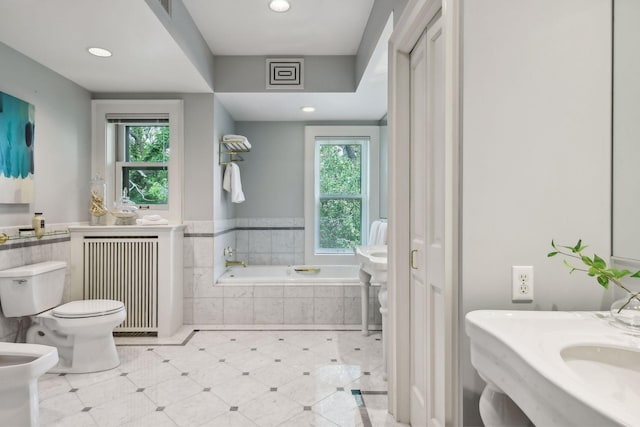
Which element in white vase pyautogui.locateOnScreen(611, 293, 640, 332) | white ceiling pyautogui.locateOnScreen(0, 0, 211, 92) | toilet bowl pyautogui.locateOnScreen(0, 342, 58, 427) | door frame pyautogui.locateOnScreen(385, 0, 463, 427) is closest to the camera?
white vase pyautogui.locateOnScreen(611, 293, 640, 332)

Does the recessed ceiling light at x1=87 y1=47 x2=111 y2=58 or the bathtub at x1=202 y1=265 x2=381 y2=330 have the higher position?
the recessed ceiling light at x1=87 y1=47 x2=111 y2=58

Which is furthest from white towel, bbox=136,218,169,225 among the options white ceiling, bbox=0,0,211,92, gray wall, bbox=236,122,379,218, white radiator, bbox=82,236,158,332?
gray wall, bbox=236,122,379,218

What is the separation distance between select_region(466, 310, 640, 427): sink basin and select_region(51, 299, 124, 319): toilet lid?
8.34 feet

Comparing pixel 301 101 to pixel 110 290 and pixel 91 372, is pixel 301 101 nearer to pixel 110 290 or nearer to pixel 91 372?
pixel 110 290

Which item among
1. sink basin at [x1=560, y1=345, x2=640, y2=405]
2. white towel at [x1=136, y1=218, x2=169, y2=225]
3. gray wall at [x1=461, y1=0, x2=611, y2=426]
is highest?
gray wall at [x1=461, y1=0, x2=611, y2=426]

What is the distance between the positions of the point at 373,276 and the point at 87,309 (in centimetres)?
200

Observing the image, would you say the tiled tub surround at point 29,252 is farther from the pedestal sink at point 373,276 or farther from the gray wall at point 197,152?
the pedestal sink at point 373,276

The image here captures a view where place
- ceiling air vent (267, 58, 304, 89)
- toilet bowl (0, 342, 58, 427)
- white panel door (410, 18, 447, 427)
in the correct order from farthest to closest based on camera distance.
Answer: ceiling air vent (267, 58, 304, 89) < toilet bowl (0, 342, 58, 427) < white panel door (410, 18, 447, 427)

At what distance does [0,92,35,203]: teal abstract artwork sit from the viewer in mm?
2418

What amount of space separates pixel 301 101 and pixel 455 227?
9.44 feet

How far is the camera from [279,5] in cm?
258

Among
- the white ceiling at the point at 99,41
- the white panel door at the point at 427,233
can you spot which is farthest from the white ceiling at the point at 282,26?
the white panel door at the point at 427,233

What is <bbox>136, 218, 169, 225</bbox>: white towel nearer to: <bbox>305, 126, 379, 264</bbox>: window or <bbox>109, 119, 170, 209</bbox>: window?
<bbox>109, 119, 170, 209</bbox>: window

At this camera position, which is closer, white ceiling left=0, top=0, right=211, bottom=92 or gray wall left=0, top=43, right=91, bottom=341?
white ceiling left=0, top=0, right=211, bottom=92
